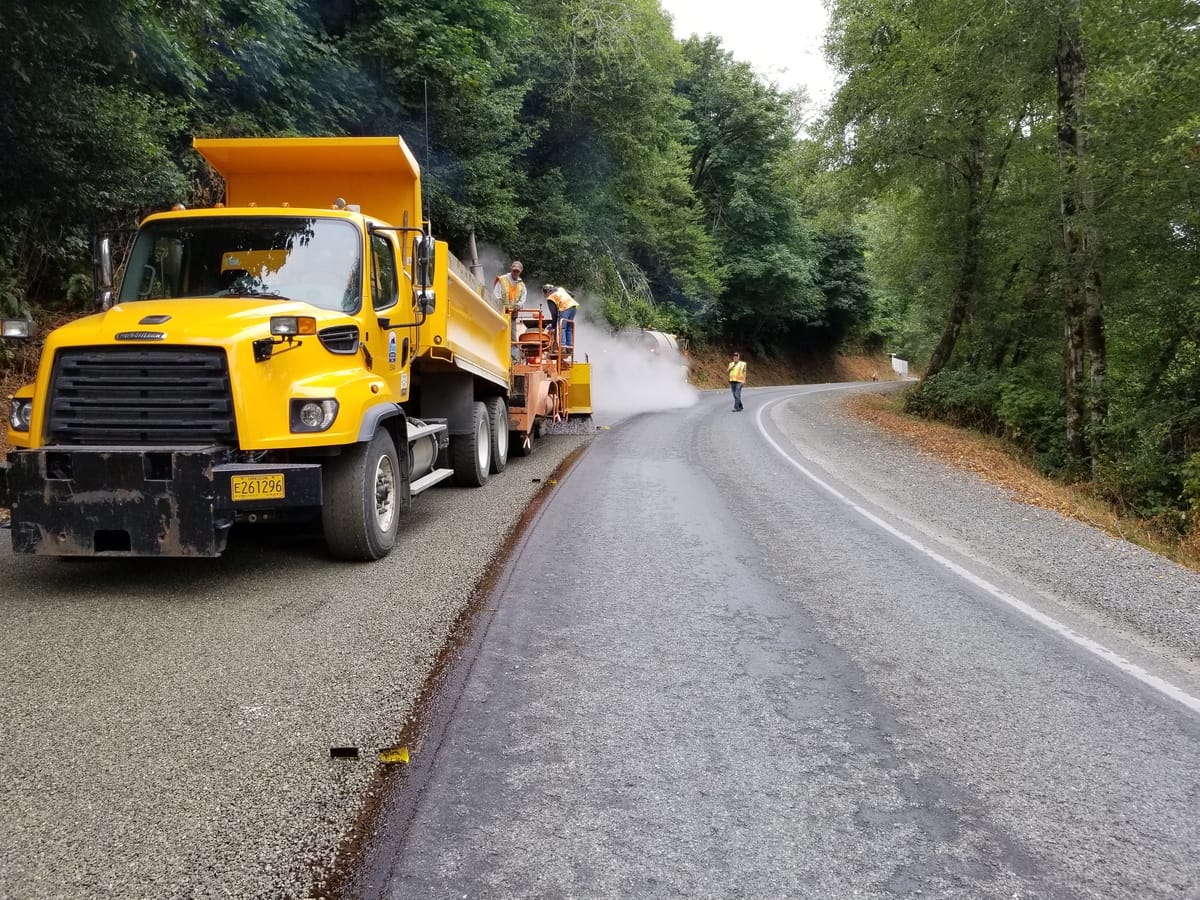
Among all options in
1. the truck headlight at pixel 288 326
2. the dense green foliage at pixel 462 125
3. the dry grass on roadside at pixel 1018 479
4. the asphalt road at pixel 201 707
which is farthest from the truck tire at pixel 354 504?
the dry grass on roadside at pixel 1018 479

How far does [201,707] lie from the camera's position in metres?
3.51

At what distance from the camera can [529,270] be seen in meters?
24.1

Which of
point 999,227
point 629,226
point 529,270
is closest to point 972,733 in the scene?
point 999,227

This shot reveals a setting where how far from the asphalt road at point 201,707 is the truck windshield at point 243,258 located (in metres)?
2.06

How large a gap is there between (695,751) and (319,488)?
311 cm

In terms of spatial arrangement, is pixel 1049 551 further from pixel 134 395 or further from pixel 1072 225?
pixel 1072 225

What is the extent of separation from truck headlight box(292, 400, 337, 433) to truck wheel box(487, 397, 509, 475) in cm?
469

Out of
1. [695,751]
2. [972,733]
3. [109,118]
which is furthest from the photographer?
[109,118]

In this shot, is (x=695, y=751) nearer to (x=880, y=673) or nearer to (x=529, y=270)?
(x=880, y=673)

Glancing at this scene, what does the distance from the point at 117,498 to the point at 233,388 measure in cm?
94

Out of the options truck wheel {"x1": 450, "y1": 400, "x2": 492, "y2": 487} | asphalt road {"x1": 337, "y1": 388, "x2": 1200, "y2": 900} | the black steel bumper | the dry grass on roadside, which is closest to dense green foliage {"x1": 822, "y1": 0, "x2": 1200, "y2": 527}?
the dry grass on roadside

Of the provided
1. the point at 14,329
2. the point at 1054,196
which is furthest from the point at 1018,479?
the point at 14,329

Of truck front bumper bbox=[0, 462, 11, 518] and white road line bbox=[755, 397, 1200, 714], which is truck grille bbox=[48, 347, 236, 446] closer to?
truck front bumper bbox=[0, 462, 11, 518]

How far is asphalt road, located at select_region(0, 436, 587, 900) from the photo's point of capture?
98.2 inches
